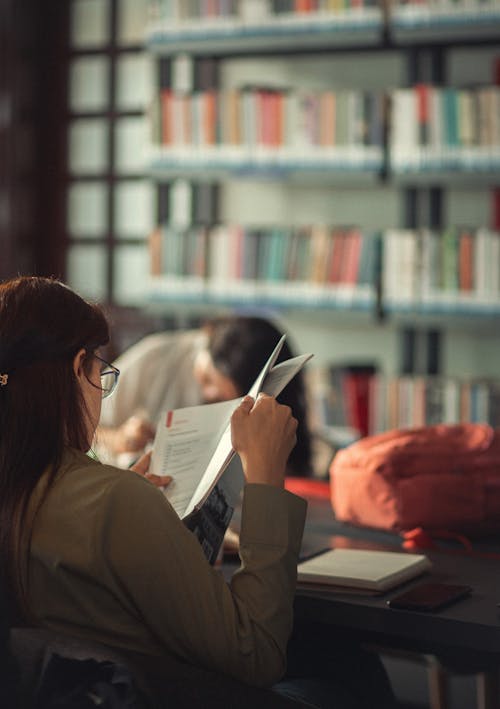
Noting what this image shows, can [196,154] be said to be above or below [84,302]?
above

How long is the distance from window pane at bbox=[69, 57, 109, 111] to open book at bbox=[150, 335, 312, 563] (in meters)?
3.15

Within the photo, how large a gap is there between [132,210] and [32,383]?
3.30 meters

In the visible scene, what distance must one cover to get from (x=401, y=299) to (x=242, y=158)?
2.46 feet

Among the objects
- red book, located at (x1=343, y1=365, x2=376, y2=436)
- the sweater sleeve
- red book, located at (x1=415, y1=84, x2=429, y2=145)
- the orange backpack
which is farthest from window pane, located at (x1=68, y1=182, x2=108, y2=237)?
the sweater sleeve

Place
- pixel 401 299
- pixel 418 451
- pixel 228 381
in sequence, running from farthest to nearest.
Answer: pixel 401 299 < pixel 228 381 < pixel 418 451

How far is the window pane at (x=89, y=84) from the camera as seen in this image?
4480 mm

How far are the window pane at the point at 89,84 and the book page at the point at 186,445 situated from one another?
3.15 m

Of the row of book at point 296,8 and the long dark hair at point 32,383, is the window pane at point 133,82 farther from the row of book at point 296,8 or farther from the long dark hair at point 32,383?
the long dark hair at point 32,383

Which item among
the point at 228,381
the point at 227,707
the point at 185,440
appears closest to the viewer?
the point at 227,707

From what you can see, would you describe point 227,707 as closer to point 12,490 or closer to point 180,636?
point 180,636

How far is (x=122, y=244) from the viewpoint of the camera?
4.49 metres

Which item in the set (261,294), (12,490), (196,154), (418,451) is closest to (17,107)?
(196,154)

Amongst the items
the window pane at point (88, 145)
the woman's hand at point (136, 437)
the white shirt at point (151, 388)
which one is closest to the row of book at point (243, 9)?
the window pane at point (88, 145)

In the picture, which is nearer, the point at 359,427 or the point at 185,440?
the point at 185,440
